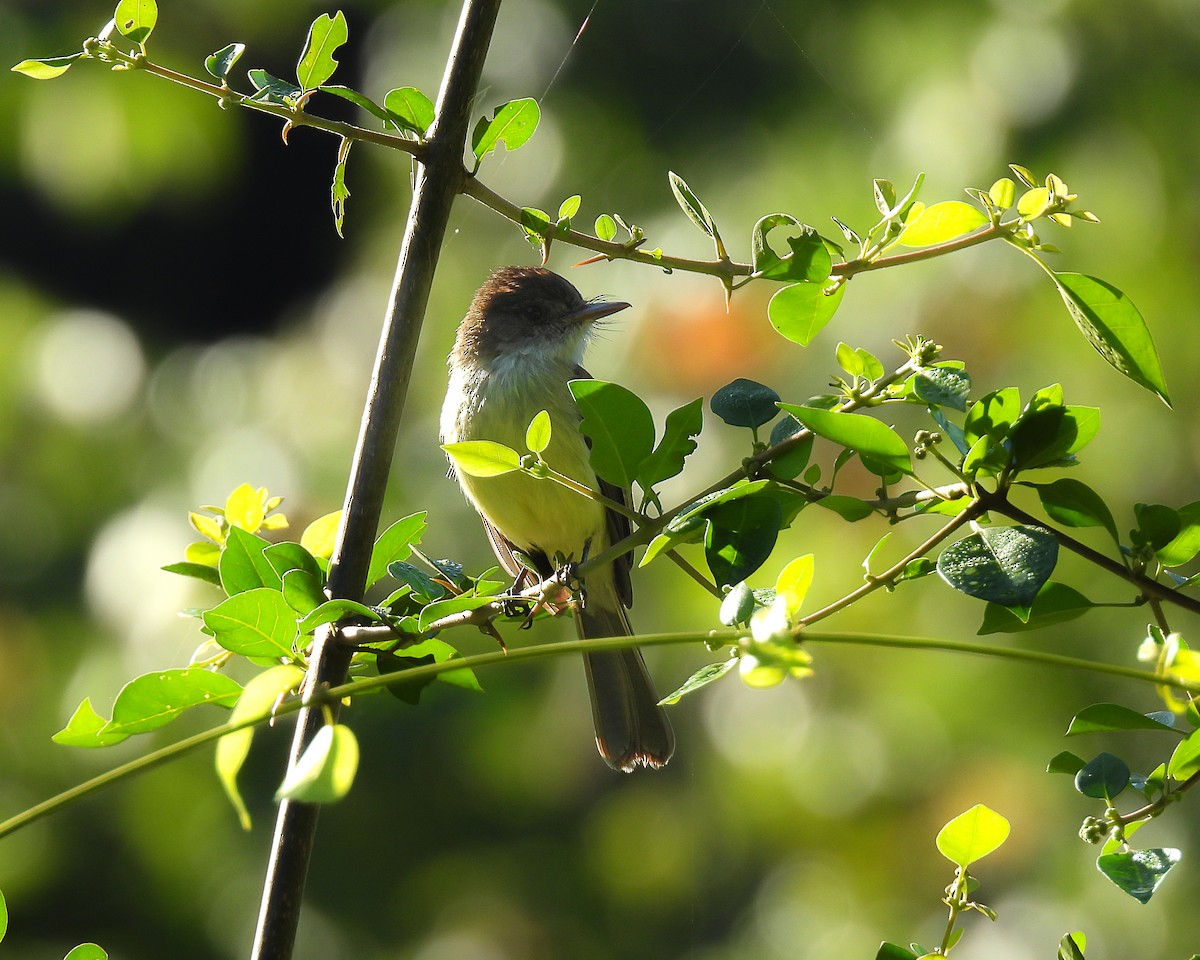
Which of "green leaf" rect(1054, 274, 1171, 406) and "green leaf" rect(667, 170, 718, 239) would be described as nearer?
"green leaf" rect(1054, 274, 1171, 406)

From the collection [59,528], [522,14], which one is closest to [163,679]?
[522,14]

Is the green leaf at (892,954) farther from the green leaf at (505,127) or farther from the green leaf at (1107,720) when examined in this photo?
the green leaf at (505,127)

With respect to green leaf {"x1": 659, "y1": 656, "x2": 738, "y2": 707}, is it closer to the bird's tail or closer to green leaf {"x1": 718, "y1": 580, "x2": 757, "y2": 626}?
green leaf {"x1": 718, "y1": 580, "x2": 757, "y2": 626}

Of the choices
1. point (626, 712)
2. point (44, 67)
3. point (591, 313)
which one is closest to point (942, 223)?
point (44, 67)

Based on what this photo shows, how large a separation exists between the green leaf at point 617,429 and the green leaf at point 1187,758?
553mm

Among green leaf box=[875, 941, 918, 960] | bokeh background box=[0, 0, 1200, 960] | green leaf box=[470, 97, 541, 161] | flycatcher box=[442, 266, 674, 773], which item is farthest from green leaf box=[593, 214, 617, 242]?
bokeh background box=[0, 0, 1200, 960]

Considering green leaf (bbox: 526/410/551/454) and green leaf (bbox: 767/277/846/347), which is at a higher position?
green leaf (bbox: 767/277/846/347)

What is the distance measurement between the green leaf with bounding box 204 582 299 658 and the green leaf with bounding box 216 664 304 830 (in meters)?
0.20

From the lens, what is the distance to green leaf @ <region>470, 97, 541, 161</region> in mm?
1376

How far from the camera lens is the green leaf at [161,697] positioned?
43.5 inches

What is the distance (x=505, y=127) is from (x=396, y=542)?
1.51ft

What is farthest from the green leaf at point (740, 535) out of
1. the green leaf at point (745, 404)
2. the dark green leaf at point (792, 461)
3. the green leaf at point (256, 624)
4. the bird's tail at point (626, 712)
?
the bird's tail at point (626, 712)

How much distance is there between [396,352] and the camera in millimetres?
1289

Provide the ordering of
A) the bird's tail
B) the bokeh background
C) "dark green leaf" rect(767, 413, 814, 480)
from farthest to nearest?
1. the bokeh background
2. the bird's tail
3. "dark green leaf" rect(767, 413, 814, 480)
